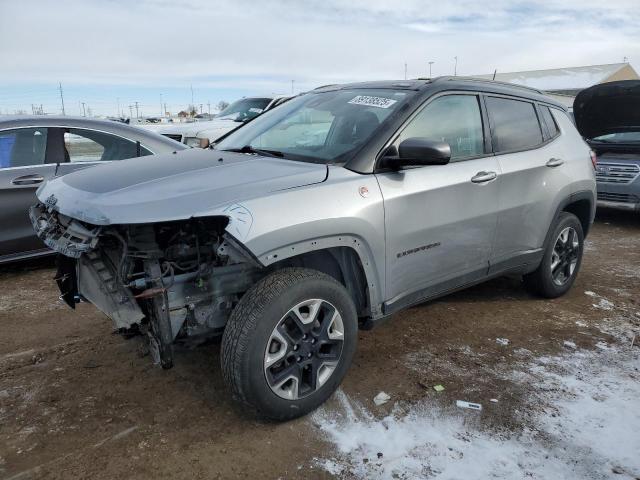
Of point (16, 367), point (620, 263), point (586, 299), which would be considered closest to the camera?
point (16, 367)

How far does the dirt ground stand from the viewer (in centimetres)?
260

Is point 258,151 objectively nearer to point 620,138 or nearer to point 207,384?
point 207,384

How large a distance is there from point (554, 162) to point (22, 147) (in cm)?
495

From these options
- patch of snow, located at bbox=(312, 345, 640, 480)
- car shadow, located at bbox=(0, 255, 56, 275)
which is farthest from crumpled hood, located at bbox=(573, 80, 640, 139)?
car shadow, located at bbox=(0, 255, 56, 275)

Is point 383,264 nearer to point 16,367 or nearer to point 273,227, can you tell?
point 273,227

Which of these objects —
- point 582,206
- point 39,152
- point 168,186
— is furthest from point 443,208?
point 39,152

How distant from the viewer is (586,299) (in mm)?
4875

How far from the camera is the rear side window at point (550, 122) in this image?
4.53 meters

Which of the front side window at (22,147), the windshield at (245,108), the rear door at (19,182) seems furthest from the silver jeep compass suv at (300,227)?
the windshield at (245,108)

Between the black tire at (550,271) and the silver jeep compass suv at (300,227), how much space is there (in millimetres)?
616

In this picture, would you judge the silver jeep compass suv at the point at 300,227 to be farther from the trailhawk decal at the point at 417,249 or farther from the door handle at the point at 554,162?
the door handle at the point at 554,162

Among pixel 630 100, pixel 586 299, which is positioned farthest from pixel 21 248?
pixel 630 100

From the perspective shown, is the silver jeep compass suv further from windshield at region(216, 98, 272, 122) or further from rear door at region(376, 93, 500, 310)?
windshield at region(216, 98, 272, 122)

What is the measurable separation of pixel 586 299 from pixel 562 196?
1.09 metres
